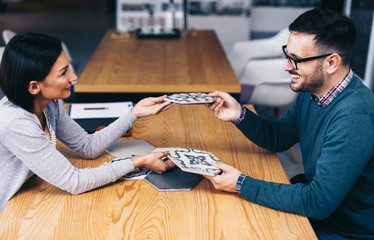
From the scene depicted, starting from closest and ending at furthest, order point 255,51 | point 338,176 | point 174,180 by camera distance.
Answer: point 338,176
point 174,180
point 255,51

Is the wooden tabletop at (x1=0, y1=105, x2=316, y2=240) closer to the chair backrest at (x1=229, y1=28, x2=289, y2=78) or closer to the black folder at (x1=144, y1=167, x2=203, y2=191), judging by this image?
the black folder at (x1=144, y1=167, x2=203, y2=191)

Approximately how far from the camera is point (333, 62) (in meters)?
1.52

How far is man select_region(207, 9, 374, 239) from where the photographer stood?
1385 millimetres

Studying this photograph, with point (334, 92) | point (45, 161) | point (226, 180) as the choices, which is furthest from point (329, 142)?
point (45, 161)

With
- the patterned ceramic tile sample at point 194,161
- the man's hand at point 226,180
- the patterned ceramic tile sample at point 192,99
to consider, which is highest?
the patterned ceramic tile sample at point 192,99

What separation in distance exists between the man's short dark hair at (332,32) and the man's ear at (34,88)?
98 cm

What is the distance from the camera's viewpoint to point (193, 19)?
6570 millimetres

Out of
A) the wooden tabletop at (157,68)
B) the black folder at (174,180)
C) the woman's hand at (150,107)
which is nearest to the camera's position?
the black folder at (174,180)

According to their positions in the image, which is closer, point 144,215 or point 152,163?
point 144,215

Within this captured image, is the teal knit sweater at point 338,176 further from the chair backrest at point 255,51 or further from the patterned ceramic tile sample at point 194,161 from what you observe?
the chair backrest at point 255,51

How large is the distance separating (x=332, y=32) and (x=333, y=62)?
108 millimetres

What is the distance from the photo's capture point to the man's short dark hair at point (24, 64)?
1.43 metres

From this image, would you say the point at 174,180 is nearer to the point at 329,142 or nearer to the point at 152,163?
the point at 152,163

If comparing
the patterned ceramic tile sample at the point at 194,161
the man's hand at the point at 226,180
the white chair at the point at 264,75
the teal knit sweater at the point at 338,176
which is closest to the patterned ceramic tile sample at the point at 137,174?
the patterned ceramic tile sample at the point at 194,161
